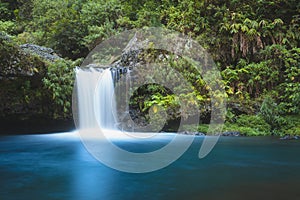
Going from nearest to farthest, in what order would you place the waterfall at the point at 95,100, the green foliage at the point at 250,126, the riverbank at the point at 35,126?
the green foliage at the point at 250,126 → the waterfall at the point at 95,100 → the riverbank at the point at 35,126

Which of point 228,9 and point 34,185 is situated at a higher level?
point 228,9

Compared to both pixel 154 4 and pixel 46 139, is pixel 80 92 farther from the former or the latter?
pixel 154 4

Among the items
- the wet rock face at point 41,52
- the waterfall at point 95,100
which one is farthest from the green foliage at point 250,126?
the wet rock face at point 41,52

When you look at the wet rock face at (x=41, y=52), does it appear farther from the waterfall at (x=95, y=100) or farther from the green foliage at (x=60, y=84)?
the waterfall at (x=95, y=100)

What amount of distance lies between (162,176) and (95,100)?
22.8 ft

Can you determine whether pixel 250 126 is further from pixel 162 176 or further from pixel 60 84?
pixel 60 84

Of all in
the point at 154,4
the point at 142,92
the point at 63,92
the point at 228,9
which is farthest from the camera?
the point at 154,4

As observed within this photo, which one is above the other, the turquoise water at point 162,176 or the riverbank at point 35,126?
the riverbank at point 35,126

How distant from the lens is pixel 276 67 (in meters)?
12.3

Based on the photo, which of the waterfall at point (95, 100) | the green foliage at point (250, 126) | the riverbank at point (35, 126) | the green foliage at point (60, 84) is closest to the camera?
the green foliage at point (250, 126)

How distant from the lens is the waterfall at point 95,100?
11641 millimetres

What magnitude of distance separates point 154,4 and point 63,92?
814 cm

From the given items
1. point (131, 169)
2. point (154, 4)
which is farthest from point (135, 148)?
point (154, 4)

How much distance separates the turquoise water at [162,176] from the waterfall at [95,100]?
315cm
